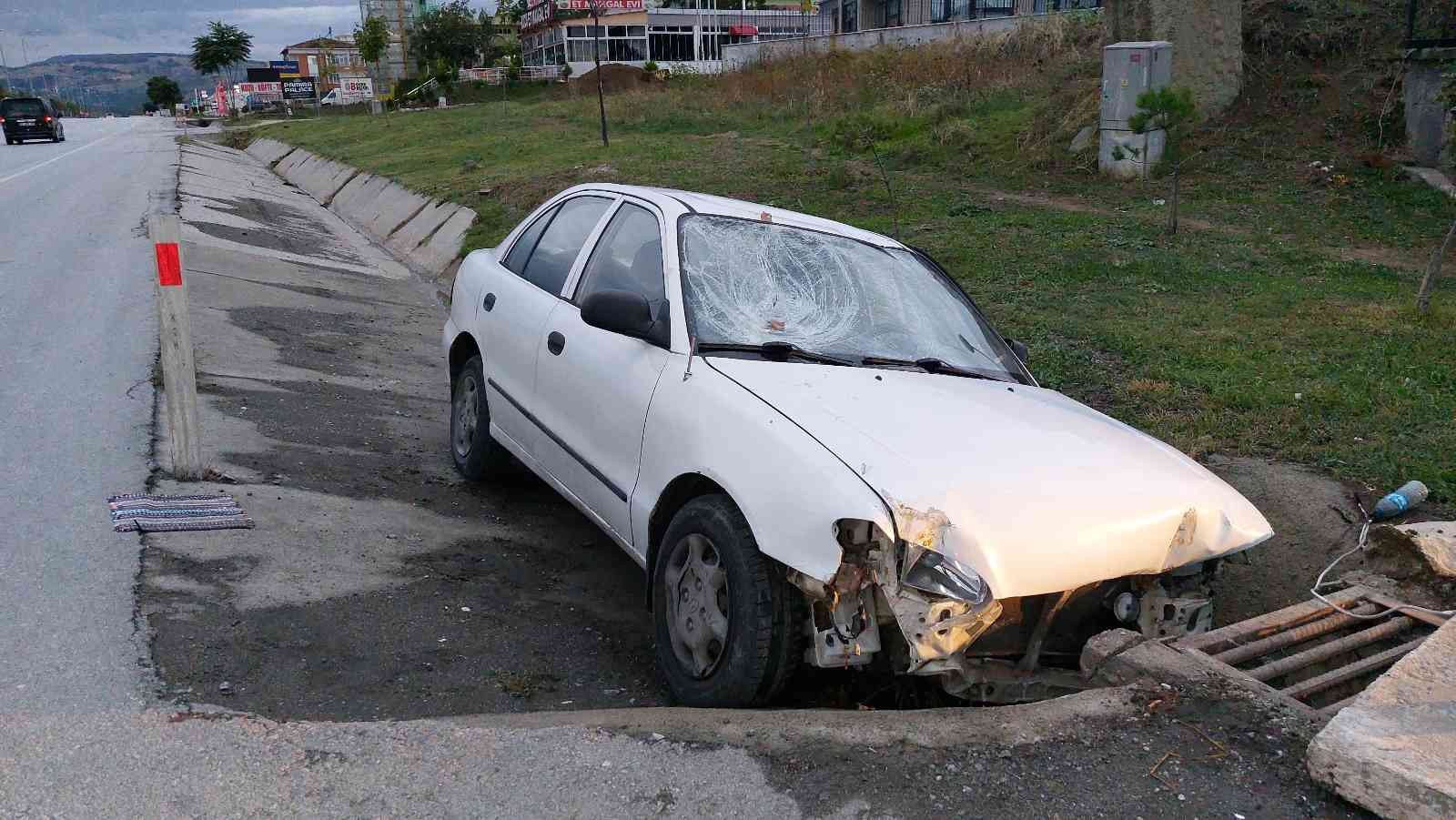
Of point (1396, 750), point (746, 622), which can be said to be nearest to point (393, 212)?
point (746, 622)

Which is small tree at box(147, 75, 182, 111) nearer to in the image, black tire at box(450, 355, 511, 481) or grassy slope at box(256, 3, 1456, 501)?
grassy slope at box(256, 3, 1456, 501)

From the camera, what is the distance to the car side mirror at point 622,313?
4.39 m

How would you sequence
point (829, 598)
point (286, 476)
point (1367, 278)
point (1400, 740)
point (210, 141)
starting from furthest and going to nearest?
point (210, 141) → point (1367, 278) → point (286, 476) → point (829, 598) → point (1400, 740)

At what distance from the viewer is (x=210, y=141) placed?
42.7 metres

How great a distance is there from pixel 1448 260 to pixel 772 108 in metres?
18.2

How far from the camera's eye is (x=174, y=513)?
5066 millimetres

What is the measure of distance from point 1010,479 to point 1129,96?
535 inches

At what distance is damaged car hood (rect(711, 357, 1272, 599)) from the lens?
11.1ft

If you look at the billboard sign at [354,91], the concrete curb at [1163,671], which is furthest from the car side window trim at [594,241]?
the billboard sign at [354,91]

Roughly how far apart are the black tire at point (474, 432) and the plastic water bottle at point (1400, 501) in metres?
4.26

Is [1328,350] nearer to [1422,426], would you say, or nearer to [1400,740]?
[1422,426]

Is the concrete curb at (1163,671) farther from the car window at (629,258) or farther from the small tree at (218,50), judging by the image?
the small tree at (218,50)

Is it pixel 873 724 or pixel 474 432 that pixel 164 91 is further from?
pixel 873 724

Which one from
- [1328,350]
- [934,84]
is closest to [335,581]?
[1328,350]
